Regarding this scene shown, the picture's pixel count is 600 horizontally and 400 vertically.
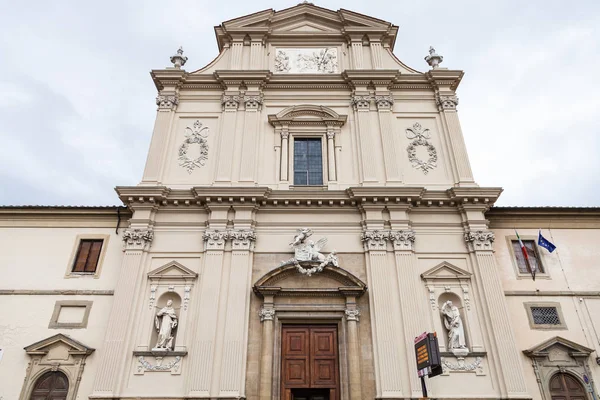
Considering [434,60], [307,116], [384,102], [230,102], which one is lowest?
[307,116]

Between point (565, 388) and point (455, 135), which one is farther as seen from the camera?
point (455, 135)

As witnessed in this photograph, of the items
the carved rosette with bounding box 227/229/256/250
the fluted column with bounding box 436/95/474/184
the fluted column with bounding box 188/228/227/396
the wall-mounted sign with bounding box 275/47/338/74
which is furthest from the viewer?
the wall-mounted sign with bounding box 275/47/338/74

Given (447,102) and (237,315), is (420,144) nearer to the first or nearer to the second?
(447,102)

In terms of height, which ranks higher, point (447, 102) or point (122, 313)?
point (447, 102)

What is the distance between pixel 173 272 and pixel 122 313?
210cm

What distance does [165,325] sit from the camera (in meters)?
14.1

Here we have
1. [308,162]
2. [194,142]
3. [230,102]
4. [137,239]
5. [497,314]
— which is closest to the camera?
[497,314]

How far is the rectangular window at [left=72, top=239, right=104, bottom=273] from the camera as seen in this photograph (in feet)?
52.2

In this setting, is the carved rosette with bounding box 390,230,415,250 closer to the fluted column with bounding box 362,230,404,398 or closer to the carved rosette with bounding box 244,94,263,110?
the fluted column with bounding box 362,230,404,398

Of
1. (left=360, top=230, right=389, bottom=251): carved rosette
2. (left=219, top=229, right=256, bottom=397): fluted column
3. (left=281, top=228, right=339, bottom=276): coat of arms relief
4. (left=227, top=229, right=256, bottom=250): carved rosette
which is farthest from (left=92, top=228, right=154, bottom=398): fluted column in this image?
(left=360, top=230, right=389, bottom=251): carved rosette

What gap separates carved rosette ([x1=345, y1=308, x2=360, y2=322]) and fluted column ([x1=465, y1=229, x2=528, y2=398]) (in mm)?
4401

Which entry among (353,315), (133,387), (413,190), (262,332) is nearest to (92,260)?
(133,387)

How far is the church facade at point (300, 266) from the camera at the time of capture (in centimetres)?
1361

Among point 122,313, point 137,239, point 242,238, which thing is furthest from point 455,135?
point 122,313
